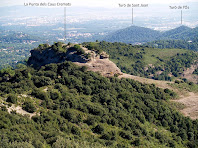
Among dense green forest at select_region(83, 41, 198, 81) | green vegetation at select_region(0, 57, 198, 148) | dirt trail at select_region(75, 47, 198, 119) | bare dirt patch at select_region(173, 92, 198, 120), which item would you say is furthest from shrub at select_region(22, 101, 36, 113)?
dense green forest at select_region(83, 41, 198, 81)

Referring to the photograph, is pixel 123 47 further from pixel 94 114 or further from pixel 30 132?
pixel 30 132

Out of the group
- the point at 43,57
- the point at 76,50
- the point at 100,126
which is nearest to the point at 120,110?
the point at 100,126

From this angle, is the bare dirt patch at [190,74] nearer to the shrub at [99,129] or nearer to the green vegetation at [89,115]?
the green vegetation at [89,115]

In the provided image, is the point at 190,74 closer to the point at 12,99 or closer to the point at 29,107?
the point at 29,107

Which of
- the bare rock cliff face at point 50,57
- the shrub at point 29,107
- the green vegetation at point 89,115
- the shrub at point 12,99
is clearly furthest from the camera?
the bare rock cliff face at point 50,57

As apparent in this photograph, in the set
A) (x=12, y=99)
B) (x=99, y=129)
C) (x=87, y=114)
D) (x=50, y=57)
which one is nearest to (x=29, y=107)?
(x=12, y=99)

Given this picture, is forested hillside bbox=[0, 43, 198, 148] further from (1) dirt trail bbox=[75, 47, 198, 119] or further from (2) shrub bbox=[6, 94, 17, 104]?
(1) dirt trail bbox=[75, 47, 198, 119]

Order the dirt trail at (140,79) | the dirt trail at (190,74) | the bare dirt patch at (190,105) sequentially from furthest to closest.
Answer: the dirt trail at (190,74) → the dirt trail at (140,79) → the bare dirt patch at (190,105)

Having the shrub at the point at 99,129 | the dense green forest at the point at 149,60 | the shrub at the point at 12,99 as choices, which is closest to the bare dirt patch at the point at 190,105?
the shrub at the point at 99,129
